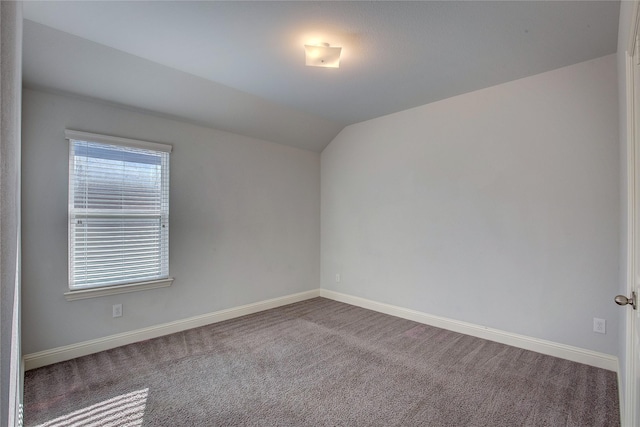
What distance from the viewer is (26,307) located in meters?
2.62

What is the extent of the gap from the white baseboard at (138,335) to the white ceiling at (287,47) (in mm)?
2217

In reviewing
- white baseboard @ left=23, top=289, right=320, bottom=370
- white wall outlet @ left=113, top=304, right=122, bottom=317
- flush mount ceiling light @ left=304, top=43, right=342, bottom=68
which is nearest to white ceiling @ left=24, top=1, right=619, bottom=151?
flush mount ceiling light @ left=304, top=43, right=342, bottom=68

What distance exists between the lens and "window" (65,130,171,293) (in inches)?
112

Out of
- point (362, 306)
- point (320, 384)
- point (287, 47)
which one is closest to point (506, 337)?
point (362, 306)

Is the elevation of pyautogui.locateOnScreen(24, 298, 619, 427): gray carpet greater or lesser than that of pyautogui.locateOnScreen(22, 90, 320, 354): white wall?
lesser

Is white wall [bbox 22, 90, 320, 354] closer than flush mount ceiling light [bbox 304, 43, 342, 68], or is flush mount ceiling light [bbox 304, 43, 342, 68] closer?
flush mount ceiling light [bbox 304, 43, 342, 68]

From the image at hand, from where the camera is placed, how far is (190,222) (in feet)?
11.7

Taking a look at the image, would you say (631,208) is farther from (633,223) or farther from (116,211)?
(116,211)

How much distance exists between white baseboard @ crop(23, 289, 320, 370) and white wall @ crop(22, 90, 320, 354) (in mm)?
55

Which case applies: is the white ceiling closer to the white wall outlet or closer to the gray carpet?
the white wall outlet

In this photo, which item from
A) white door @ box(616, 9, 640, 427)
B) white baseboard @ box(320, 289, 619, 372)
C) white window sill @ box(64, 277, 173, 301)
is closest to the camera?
white door @ box(616, 9, 640, 427)

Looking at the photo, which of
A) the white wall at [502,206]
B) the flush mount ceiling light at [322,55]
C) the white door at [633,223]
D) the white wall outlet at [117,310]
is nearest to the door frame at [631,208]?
the white door at [633,223]

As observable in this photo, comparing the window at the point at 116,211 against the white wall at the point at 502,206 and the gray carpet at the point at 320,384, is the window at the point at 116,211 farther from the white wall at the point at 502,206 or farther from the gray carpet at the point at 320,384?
the white wall at the point at 502,206

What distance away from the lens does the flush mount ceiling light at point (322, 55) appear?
238 cm
